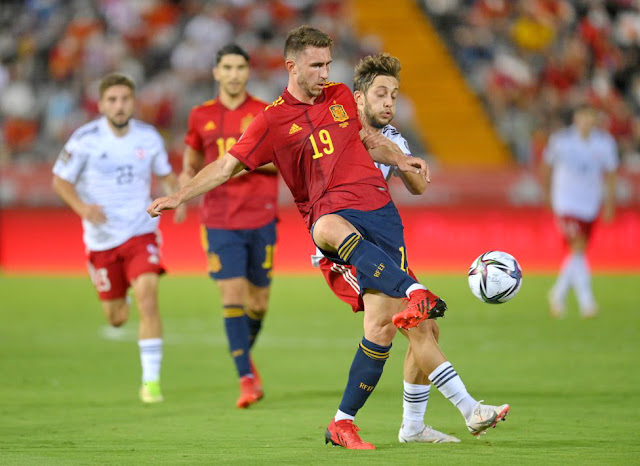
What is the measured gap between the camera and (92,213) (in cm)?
929

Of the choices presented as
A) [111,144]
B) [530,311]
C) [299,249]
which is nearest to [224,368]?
[111,144]

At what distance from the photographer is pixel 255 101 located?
31.6 feet

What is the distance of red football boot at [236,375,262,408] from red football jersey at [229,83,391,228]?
7.42 feet

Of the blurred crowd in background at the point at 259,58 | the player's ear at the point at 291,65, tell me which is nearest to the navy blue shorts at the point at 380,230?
the player's ear at the point at 291,65

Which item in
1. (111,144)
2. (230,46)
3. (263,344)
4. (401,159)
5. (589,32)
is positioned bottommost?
(263,344)

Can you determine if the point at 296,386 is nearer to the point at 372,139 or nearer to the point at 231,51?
the point at 231,51

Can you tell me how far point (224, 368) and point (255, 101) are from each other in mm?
2831

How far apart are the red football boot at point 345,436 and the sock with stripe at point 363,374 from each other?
54 millimetres

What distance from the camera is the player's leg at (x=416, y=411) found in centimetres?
692

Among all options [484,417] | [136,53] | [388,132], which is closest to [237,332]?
[388,132]

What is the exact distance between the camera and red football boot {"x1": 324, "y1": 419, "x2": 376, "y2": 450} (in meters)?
6.61

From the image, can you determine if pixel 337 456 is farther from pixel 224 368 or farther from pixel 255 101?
pixel 224 368

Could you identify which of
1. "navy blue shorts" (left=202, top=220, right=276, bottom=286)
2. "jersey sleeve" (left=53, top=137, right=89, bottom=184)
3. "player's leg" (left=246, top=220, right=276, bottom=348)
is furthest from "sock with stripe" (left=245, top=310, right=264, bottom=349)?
"jersey sleeve" (left=53, top=137, right=89, bottom=184)

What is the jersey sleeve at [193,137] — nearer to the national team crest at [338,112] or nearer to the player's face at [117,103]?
the player's face at [117,103]
